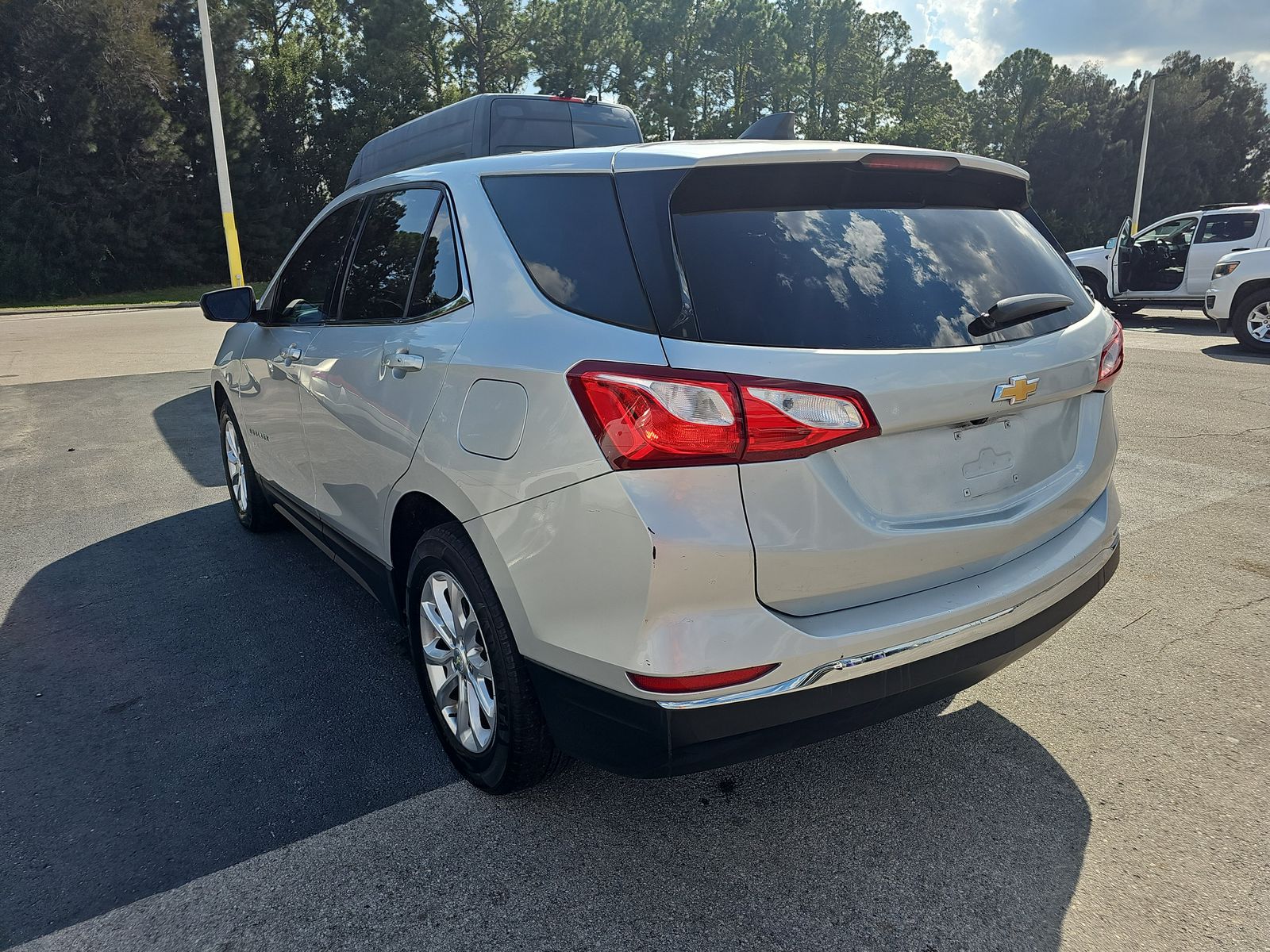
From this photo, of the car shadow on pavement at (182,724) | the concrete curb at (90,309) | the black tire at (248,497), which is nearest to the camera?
the car shadow on pavement at (182,724)

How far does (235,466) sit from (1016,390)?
14.5 feet

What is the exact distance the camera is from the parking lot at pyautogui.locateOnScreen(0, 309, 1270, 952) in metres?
2.22

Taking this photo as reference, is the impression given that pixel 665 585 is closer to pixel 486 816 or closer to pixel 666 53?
pixel 486 816

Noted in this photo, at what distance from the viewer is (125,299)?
31.8 meters

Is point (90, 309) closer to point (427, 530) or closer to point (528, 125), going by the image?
point (528, 125)

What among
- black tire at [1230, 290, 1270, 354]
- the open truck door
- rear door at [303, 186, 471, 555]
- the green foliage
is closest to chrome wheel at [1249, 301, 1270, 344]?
black tire at [1230, 290, 1270, 354]

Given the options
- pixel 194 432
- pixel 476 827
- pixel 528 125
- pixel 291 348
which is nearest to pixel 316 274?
pixel 291 348

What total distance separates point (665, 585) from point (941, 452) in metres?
0.76

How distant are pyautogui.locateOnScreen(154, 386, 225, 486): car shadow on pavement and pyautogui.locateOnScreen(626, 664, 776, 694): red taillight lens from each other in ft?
17.3

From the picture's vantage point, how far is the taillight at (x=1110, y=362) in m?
2.67

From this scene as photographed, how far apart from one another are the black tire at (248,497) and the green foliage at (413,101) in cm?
3291

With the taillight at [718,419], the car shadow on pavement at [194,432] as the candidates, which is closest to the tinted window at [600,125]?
the car shadow on pavement at [194,432]

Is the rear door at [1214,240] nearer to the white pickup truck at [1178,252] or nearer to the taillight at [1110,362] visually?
the white pickup truck at [1178,252]

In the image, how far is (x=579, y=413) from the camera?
2.10m
